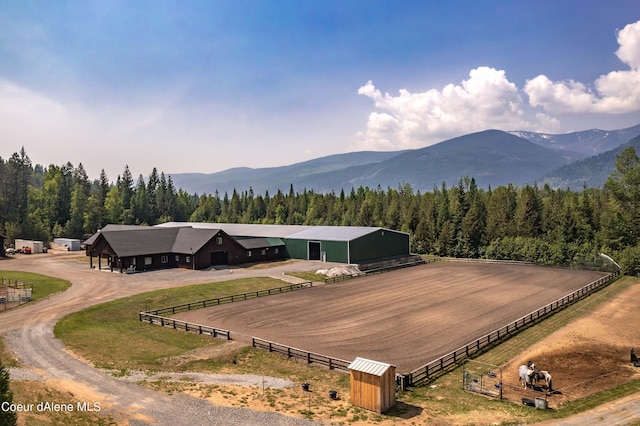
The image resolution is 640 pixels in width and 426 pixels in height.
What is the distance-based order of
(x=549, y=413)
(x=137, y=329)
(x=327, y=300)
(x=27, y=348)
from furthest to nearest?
(x=327, y=300)
(x=137, y=329)
(x=27, y=348)
(x=549, y=413)

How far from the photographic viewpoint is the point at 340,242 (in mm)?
67312

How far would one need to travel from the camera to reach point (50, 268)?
63062 mm

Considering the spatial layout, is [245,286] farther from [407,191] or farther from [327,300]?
[407,191]

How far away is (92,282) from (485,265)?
188 feet

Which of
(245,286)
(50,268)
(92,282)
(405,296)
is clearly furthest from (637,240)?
(50,268)

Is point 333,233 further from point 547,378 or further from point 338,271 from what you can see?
point 547,378

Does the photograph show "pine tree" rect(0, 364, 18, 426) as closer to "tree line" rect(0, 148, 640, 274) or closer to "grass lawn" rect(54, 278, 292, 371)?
"grass lawn" rect(54, 278, 292, 371)

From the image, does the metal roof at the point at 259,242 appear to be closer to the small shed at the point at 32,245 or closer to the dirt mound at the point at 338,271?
the dirt mound at the point at 338,271

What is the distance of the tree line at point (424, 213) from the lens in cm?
6781

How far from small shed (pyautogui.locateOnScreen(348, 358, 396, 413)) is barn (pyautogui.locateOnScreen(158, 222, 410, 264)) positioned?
46.1 metres

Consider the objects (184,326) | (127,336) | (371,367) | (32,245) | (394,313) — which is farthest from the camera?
(32,245)

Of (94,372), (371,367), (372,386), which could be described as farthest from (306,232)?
(372,386)

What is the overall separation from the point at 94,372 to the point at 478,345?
2343 centimetres

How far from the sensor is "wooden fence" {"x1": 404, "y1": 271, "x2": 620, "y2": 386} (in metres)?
24.0
